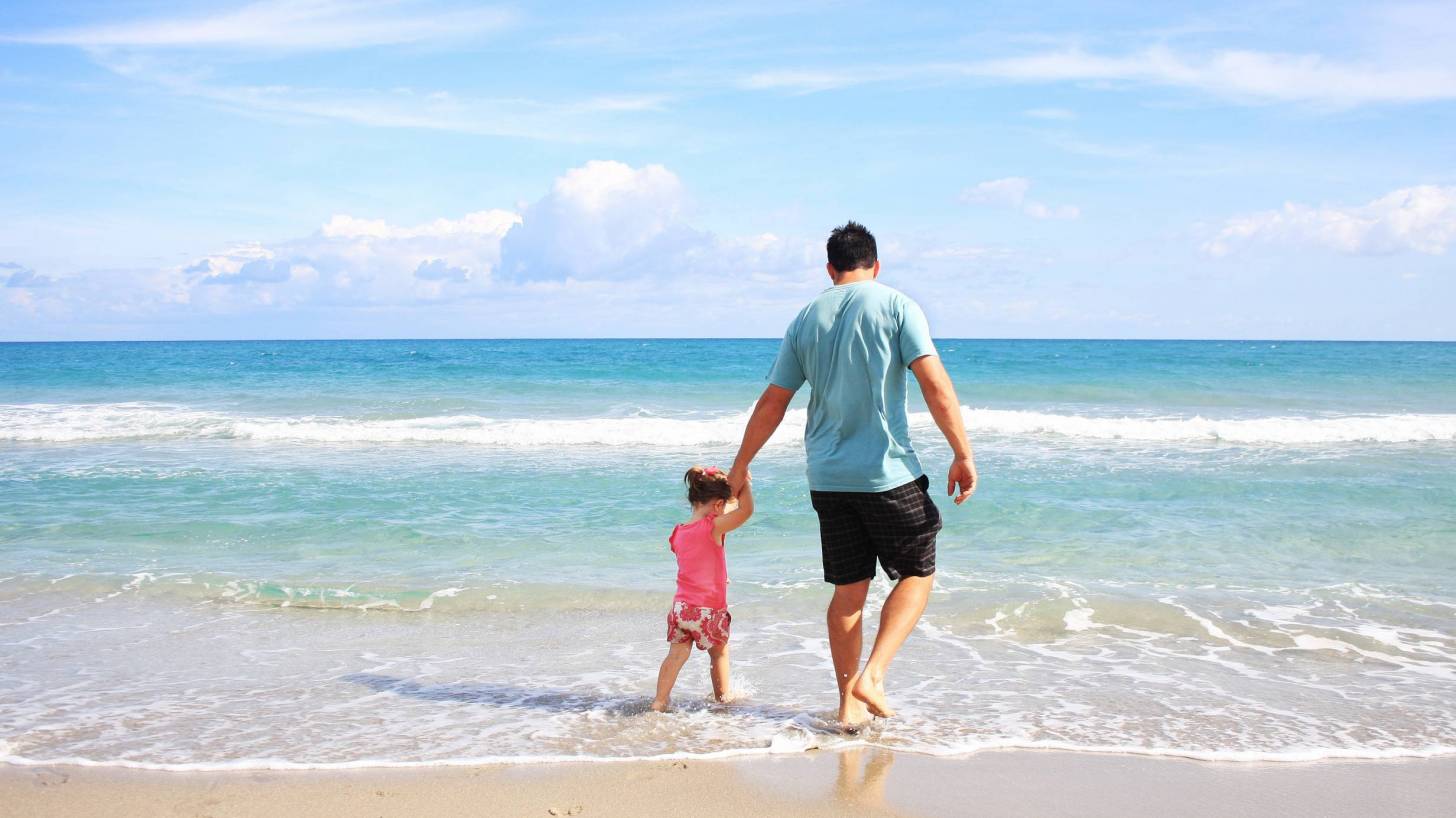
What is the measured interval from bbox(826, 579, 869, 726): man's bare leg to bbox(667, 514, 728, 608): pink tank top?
0.56 metres

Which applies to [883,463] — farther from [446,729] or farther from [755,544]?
[755,544]

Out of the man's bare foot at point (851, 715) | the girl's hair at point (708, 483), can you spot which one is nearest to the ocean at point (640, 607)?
the man's bare foot at point (851, 715)

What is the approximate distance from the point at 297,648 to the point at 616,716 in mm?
2189

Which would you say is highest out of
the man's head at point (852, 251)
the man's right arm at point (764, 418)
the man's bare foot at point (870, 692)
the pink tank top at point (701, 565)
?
the man's head at point (852, 251)

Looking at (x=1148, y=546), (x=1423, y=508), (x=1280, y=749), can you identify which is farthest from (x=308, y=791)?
(x=1423, y=508)

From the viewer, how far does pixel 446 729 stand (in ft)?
14.2

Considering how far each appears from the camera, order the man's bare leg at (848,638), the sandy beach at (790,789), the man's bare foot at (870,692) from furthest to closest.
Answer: the man's bare leg at (848,638), the man's bare foot at (870,692), the sandy beach at (790,789)

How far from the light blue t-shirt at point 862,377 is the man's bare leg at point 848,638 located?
0.47m

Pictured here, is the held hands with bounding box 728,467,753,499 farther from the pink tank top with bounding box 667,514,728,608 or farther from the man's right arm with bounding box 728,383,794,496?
the pink tank top with bounding box 667,514,728,608

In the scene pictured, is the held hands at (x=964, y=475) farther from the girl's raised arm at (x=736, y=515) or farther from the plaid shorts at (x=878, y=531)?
the girl's raised arm at (x=736, y=515)

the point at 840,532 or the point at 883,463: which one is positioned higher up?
the point at 883,463

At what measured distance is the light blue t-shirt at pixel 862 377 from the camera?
12.6 ft

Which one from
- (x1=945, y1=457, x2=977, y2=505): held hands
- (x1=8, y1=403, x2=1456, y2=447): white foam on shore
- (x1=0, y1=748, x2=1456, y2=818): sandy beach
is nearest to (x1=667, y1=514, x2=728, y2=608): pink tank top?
(x1=0, y1=748, x2=1456, y2=818): sandy beach

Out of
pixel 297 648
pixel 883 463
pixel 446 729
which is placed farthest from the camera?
pixel 297 648
